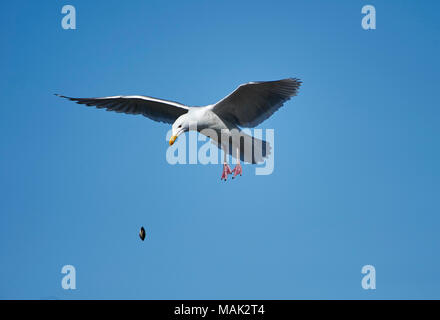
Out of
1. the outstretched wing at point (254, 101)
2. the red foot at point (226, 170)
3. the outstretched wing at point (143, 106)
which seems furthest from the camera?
the outstretched wing at point (143, 106)

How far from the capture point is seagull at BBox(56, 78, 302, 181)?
21.9 ft

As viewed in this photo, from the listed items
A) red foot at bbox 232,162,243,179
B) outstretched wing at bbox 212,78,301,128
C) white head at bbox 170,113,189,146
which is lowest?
red foot at bbox 232,162,243,179

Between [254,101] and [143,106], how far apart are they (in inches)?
72.3

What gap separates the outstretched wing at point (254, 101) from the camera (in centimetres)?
661

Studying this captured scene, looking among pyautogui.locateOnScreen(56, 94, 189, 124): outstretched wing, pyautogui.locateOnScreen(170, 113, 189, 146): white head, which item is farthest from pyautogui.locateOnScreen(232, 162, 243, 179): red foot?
pyautogui.locateOnScreen(56, 94, 189, 124): outstretched wing

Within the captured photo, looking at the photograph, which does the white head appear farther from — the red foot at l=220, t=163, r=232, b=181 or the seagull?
the red foot at l=220, t=163, r=232, b=181

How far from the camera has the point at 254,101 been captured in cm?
689

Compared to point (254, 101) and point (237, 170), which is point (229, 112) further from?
point (237, 170)

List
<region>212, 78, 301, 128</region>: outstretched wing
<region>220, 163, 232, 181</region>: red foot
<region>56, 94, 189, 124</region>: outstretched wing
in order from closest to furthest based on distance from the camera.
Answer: <region>212, 78, 301, 128</region>: outstretched wing < <region>220, 163, 232, 181</region>: red foot < <region>56, 94, 189, 124</region>: outstretched wing

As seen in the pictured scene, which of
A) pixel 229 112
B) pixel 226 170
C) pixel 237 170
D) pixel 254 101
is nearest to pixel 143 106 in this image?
pixel 229 112

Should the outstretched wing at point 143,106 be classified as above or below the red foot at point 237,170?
above

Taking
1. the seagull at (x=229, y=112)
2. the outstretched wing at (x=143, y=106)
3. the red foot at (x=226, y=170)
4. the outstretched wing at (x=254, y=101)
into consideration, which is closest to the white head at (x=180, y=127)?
the seagull at (x=229, y=112)

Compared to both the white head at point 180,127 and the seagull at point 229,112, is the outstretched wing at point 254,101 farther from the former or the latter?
the white head at point 180,127
